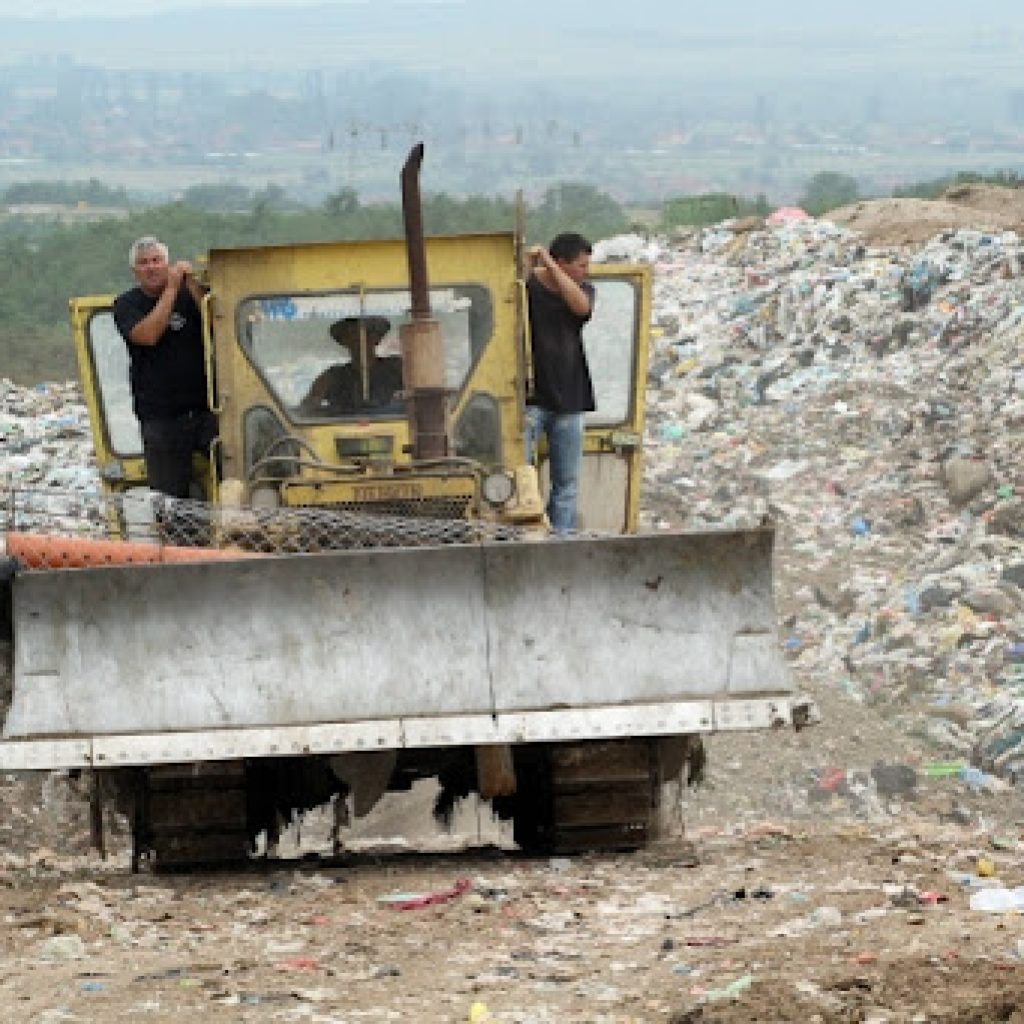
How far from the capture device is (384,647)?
8.46m

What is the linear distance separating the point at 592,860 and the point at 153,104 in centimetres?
13664

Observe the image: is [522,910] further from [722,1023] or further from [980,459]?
[980,459]

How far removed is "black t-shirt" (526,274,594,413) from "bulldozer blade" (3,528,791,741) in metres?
1.93

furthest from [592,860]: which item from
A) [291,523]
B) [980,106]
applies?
[980,106]

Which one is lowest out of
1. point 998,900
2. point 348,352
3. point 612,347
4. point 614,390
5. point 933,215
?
point 933,215

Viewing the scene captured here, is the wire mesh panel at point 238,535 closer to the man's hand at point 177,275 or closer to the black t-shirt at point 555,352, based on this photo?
the man's hand at point 177,275

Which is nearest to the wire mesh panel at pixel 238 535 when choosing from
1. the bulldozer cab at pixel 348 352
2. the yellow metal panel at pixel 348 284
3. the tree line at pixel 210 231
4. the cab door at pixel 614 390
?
the bulldozer cab at pixel 348 352

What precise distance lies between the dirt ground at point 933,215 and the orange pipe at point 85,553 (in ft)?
45.9

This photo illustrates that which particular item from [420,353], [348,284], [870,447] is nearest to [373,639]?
[420,353]

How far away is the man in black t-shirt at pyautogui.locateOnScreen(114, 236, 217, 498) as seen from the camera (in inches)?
396

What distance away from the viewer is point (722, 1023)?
20.5 feet

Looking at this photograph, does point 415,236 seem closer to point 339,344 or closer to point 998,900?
point 339,344

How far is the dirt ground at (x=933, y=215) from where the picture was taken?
2278cm

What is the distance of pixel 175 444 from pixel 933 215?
14.3 m
